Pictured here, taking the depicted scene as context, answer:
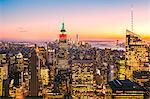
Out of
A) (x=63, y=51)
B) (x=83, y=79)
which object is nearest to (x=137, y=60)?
(x=83, y=79)

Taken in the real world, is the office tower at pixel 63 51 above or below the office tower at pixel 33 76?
above

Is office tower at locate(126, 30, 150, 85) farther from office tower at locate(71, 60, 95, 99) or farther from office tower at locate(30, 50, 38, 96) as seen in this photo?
office tower at locate(30, 50, 38, 96)

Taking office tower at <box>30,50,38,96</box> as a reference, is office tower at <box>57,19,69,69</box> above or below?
above

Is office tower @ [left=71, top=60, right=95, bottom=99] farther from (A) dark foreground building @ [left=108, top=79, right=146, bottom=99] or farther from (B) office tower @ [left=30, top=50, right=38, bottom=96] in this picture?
(B) office tower @ [left=30, top=50, right=38, bottom=96]

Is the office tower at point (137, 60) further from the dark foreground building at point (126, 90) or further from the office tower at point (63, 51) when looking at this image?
the office tower at point (63, 51)

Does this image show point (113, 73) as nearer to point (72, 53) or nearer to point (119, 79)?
point (119, 79)

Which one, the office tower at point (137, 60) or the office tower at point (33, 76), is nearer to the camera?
the office tower at point (33, 76)

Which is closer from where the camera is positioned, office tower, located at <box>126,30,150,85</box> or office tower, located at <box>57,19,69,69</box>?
office tower, located at <box>57,19,69,69</box>

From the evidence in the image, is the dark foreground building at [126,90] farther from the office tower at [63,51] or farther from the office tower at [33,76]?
the office tower at [33,76]

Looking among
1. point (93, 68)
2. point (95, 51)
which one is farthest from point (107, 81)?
point (95, 51)
